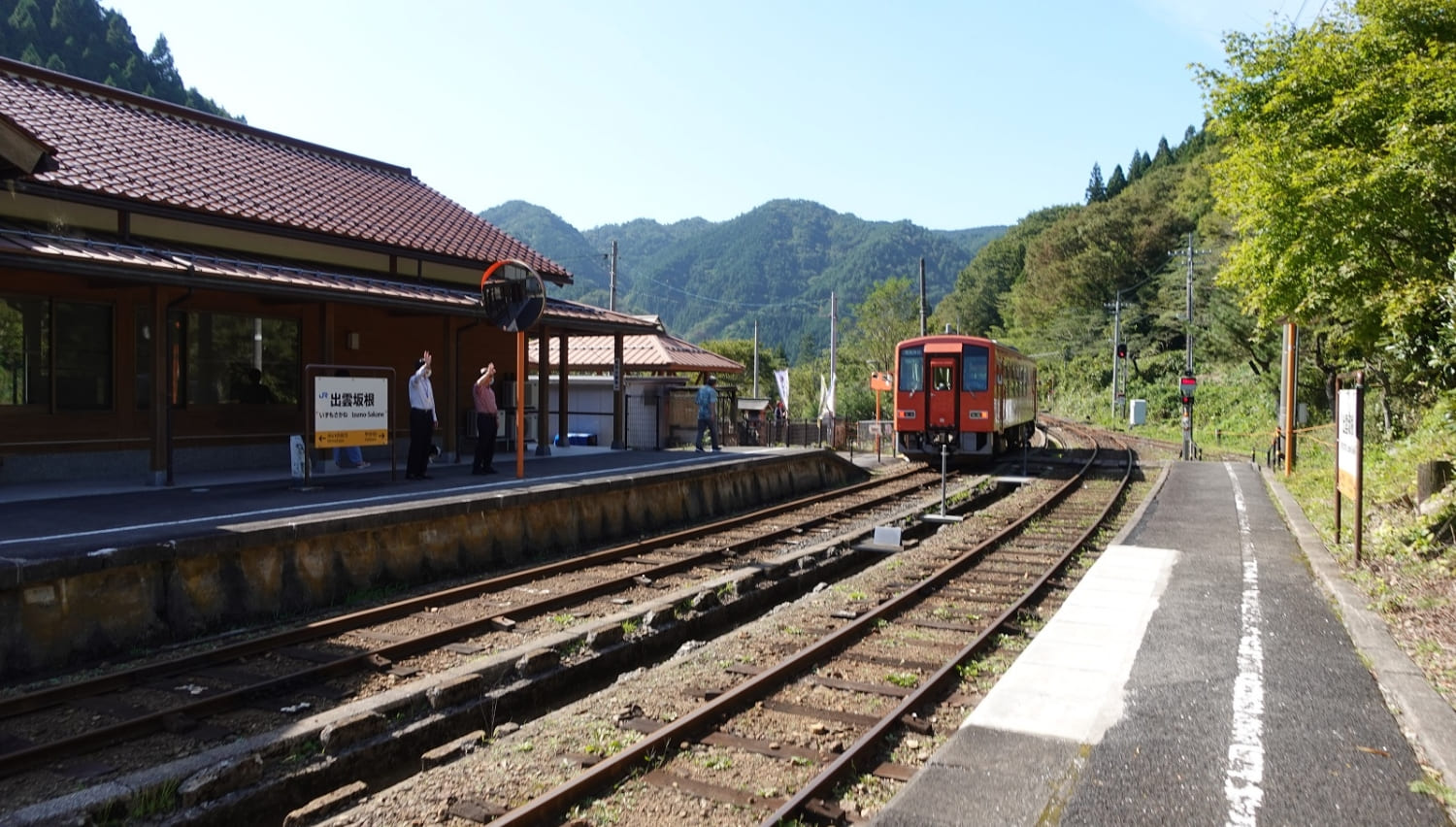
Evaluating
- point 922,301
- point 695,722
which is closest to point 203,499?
point 695,722

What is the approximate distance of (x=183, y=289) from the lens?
37.5ft

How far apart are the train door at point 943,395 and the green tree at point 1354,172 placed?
19.1 feet

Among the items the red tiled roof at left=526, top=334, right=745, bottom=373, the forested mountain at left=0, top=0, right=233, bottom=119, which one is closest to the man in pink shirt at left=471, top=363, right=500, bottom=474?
the red tiled roof at left=526, top=334, right=745, bottom=373

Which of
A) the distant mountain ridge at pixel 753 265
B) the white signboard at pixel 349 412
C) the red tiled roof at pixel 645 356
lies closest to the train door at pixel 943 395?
the red tiled roof at pixel 645 356

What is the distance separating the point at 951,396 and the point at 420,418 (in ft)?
42.4

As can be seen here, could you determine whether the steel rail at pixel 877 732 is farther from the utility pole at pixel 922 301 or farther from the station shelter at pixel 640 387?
the utility pole at pixel 922 301

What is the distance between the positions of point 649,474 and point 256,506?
5397 millimetres

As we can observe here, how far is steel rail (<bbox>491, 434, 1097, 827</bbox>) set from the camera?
4160 mm

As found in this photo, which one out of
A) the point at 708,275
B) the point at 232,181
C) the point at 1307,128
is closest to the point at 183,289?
the point at 232,181

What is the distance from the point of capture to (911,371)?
21.8m

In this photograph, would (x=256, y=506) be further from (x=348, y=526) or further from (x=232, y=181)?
(x=232, y=181)

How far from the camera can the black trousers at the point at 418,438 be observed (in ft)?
39.0

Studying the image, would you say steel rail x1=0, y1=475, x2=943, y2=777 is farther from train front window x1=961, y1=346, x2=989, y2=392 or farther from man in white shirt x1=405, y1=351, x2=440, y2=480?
train front window x1=961, y1=346, x2=989, y2=392

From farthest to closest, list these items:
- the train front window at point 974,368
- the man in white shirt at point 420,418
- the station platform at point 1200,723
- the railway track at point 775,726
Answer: the train front window at point 974,368
the man in white shirt at point 420,418
the railway track at point 775,726
the station platform at point 1200,723
